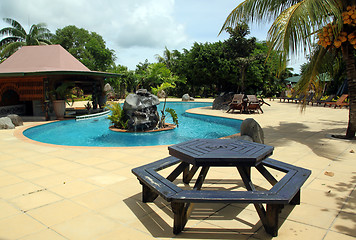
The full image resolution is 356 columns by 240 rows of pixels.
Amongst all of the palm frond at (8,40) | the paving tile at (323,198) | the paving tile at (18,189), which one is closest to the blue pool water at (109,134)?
the paving tile at (18,189)

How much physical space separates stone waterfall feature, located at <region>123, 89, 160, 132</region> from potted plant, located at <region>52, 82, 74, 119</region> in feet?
16.0

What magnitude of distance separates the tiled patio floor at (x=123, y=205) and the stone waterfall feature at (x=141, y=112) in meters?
4.77

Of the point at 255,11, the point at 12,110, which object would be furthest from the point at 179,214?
the point at 12,110

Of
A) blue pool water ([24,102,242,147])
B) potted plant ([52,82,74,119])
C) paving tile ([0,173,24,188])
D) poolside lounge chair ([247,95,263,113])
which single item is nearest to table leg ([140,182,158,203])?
paving tile ([0,173,24,188])

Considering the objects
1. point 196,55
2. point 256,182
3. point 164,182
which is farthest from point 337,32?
point 196,55

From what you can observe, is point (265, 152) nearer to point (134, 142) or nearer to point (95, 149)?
point (95, 149)

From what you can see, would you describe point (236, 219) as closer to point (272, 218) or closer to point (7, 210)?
point (272, 218)

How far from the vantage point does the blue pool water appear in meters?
9.15

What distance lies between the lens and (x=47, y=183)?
4344 mm

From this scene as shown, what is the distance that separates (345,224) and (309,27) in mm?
4438

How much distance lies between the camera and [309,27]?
585cm

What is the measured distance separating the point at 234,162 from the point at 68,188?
2655mm

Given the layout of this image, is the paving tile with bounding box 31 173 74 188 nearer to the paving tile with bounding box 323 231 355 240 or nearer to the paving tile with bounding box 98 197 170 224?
the paving tile with bounding box 98 197 170 224

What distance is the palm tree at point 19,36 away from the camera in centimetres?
2686
